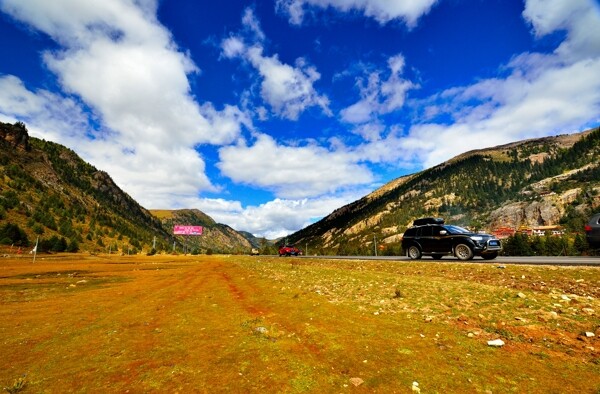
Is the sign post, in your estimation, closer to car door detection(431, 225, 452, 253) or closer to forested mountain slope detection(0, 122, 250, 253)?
forested mountain slope detection(0, 122, 250, 253)

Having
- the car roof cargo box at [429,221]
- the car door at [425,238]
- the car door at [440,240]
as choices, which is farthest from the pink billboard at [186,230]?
the car door at [440,240]

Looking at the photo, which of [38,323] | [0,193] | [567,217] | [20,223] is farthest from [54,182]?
[567,217]

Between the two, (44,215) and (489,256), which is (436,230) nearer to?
(489,256)

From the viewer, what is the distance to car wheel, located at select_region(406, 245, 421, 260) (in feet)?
84.8

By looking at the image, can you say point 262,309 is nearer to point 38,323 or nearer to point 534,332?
point 38,323

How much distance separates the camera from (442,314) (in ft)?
28.3

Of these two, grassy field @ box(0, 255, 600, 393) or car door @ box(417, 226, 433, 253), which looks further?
car door @ box(417, 226, 433, 253)

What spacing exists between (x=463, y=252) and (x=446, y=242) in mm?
1360

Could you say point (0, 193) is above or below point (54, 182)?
below

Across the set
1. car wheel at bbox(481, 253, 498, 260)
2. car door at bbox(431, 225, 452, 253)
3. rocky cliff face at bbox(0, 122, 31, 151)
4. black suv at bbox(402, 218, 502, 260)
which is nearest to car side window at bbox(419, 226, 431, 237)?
black suv at bbox(402, 218, 502, 260)

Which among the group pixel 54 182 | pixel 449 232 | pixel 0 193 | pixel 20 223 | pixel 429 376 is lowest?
pixel 429 376

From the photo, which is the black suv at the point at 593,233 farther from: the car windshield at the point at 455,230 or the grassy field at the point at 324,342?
the grassy field at the point at 324,342

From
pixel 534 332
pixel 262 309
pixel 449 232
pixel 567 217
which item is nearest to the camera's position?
pixel 534 332

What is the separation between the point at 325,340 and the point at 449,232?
1960 centimetres
